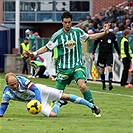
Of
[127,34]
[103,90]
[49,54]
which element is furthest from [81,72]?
[49,54]

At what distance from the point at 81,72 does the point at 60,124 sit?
2.10 meters

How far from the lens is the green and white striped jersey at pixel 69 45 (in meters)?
13.4

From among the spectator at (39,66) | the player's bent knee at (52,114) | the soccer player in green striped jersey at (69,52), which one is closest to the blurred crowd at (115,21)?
the spectator at (39,66)

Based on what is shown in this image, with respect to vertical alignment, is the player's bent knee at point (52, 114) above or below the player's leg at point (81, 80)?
below

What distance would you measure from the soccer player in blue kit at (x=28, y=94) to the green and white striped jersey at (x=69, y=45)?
0.78 metres

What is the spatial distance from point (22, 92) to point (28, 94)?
0.15 meters

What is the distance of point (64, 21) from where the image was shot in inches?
520

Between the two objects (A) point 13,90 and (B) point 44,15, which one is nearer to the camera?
(A) point 13,90

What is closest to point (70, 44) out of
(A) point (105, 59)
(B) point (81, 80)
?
(B) point (81, 80)

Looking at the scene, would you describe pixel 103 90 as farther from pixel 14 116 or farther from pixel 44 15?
A: pixel 44 15

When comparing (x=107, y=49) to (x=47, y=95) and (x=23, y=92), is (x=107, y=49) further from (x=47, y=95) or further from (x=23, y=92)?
→ (x=23, y=92)

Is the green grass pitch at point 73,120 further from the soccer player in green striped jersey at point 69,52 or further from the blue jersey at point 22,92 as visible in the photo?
the soccer player in green striped jersey at point 69,52

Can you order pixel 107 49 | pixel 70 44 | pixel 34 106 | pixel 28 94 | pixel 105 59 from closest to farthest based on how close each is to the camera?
pixel 34 106 → pixel 28 94 → pixel 70 44 → pixel 107 49 → pixel 105 59

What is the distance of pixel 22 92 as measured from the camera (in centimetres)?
1241
